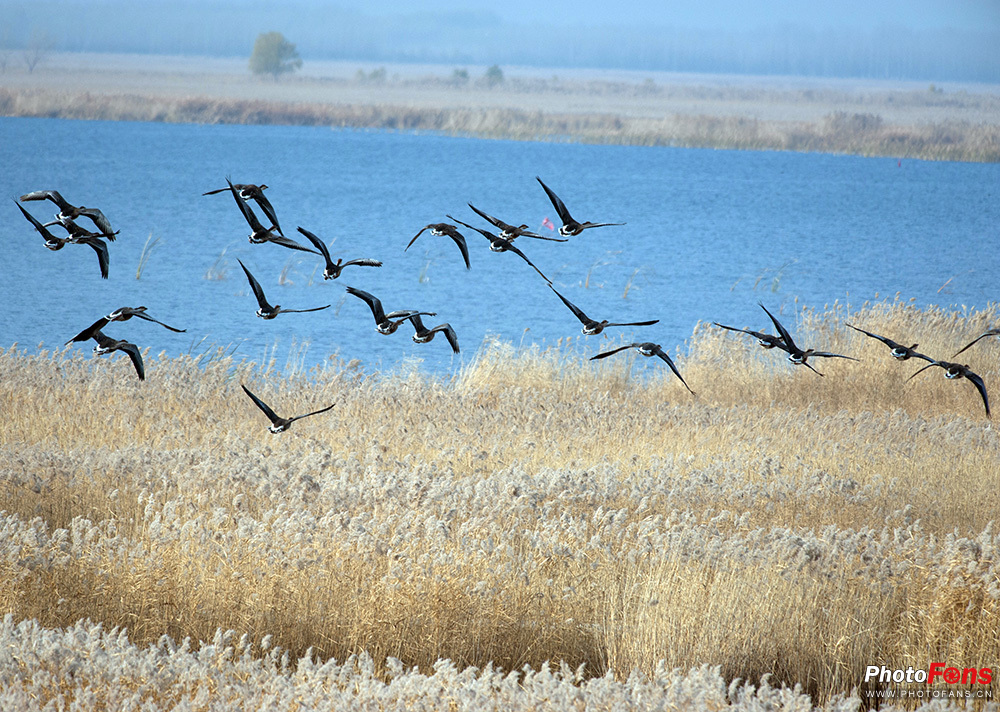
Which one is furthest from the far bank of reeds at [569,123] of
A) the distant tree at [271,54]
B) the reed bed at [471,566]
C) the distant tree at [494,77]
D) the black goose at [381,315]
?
the black goose at [381,315]

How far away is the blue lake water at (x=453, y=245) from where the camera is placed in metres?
26.8

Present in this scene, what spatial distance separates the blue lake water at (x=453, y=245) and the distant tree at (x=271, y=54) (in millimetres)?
67181

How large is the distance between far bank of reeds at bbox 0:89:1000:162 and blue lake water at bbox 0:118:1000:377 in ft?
10.3

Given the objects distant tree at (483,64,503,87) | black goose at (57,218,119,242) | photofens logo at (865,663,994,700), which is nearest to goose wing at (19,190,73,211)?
black goose at (57,218,119,242)

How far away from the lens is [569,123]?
126 m

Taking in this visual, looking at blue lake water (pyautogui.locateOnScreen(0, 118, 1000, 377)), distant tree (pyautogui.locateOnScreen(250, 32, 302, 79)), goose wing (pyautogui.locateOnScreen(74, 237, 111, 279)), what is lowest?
goose wing (pyautogui.locateOnScreen(74, 237, 111, 279))

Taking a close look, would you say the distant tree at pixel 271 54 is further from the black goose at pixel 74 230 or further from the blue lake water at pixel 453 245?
the black goose at pixel 74 230

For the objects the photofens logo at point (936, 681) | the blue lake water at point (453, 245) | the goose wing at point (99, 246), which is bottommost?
the photofens logo at point (936, 681)

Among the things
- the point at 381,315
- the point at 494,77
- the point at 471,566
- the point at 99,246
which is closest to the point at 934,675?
the point at 471,566

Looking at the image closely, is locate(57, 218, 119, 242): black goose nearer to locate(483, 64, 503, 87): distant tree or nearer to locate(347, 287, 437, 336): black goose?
locate(347, 287, 437, 336): black goose

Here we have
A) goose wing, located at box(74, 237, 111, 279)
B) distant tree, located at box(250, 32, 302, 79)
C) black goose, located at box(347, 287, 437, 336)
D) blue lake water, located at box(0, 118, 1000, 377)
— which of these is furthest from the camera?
distant tree, located at box(250, 32, 302, 79)

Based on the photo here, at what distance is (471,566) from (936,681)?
3224 millimetres

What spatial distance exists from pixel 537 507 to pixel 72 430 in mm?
5622

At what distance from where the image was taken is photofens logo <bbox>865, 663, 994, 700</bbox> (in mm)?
6562
